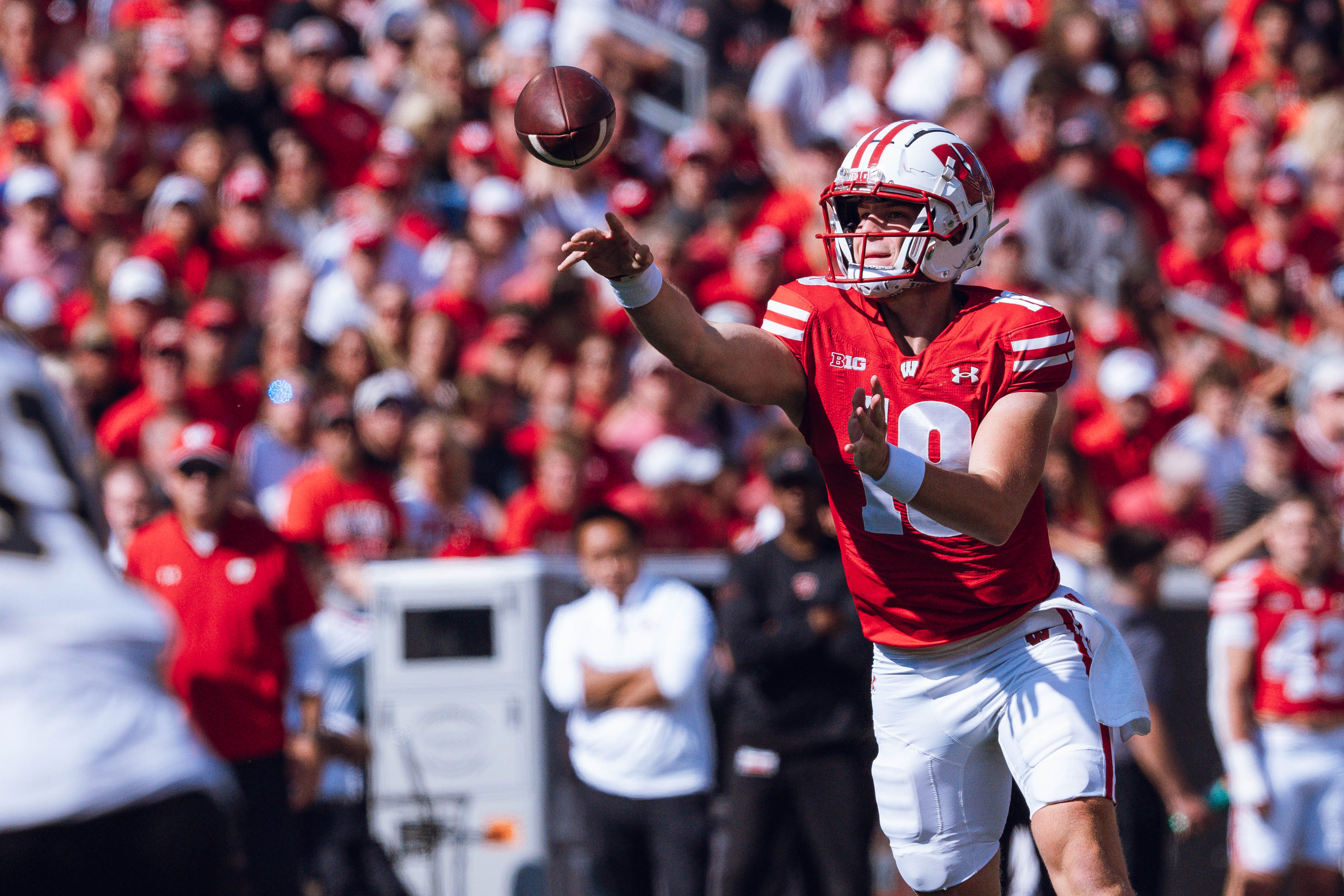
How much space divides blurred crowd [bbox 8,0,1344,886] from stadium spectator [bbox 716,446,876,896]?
1.83 ft

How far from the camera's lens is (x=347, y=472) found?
24.8ft

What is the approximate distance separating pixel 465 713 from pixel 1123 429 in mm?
3942

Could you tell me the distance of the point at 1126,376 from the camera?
934 cm

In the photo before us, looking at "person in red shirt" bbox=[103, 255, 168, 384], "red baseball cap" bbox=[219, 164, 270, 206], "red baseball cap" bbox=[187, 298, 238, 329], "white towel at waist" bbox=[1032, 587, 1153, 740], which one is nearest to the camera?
"white towel at waist" bbox=[1032, 587, 1153, 740]

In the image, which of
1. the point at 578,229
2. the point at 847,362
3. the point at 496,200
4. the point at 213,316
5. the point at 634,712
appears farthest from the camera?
the point at 578,229

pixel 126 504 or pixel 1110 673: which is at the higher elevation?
pixel 126 504

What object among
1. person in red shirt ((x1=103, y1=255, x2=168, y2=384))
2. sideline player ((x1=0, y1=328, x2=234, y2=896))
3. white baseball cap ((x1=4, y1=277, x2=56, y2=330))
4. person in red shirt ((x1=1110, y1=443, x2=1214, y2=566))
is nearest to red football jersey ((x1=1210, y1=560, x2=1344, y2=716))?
person in red shirt ((x1=1110, y1=443, x2=1214, y2=566))

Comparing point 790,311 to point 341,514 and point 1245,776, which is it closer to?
point 341,514

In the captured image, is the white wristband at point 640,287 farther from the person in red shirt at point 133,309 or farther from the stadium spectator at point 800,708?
the person in red shirt at point 133,309

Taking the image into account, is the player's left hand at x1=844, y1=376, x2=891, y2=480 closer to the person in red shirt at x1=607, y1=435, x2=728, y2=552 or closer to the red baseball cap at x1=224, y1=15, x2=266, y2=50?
the person in red shirt at x1=607, y1=435, x2=728, y2=552

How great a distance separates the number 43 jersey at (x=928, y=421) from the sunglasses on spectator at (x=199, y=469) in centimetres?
298

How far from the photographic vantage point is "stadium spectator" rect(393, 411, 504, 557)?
7.73 m

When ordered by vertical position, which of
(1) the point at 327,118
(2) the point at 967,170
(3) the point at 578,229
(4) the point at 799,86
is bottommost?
(2) the point at 967,170

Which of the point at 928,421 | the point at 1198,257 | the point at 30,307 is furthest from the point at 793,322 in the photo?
the point at 1198,257
